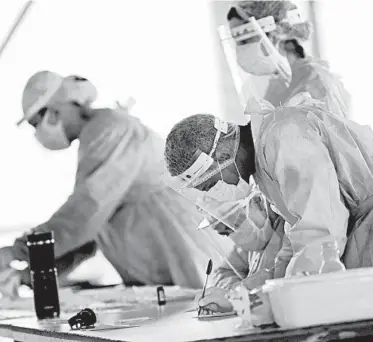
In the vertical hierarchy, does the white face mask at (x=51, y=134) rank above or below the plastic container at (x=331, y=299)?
below

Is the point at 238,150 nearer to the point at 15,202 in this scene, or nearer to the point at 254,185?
the point at 254,185

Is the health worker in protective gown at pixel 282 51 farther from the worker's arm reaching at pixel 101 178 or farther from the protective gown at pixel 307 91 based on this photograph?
the worker's arm reaching at pixel 101 178

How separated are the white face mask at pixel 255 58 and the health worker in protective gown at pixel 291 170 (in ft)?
2.99

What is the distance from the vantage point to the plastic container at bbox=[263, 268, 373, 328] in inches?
59.9

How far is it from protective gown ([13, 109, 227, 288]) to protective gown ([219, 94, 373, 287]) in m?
2.03

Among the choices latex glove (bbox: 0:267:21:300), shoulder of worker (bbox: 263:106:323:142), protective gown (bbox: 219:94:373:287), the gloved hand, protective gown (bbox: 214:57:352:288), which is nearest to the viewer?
protective gown (bbox: 219:94:373:287)

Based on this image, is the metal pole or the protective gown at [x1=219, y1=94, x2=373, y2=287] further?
the metal pole

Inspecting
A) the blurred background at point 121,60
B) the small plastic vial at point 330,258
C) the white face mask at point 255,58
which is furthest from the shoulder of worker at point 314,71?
the blurred background at point 121,60

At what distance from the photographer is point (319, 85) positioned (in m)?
3.13

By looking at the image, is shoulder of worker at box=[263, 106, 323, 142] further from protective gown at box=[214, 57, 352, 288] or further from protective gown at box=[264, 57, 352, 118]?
protective gown at box=[264, 57, 352, 118]

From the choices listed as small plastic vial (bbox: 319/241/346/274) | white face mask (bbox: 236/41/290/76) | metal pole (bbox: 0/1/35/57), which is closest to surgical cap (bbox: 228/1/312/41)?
white face mask (bbox: 236/41/290/76)

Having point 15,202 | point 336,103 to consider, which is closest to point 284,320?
point 336,103

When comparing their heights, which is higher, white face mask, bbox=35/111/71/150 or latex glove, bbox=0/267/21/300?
white face mask, bbox=35/111/71/150

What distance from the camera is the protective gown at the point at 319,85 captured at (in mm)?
3092
